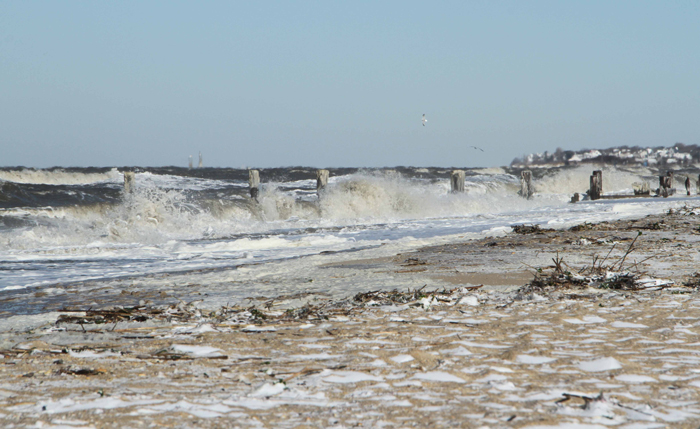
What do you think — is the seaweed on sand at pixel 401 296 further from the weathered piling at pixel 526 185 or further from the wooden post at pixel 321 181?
the weathered piling at pixel 526 185

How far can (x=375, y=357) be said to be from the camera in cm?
338

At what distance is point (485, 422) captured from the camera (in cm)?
236

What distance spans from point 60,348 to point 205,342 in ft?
2.84

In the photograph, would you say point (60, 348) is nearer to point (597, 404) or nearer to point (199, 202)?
point (597, 404)

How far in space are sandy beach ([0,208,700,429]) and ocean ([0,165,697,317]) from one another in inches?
65.4

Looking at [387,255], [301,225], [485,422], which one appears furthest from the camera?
[301,225]

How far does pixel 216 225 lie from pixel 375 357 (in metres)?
15.4

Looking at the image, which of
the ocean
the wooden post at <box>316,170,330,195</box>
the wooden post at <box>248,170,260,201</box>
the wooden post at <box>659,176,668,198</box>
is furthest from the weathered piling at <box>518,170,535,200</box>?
the wooden post at <box>248,170,260,201</box>

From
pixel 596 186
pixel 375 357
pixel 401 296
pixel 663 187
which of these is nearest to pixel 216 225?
pixel 401 296

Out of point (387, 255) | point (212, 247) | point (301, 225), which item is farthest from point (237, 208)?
point (387, 255)

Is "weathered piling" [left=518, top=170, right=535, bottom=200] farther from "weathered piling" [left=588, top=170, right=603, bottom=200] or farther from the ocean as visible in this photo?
"weathered piling" [left=588, top=170, right=603, bottom=200]

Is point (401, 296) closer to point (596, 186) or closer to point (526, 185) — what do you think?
point (596, 186)

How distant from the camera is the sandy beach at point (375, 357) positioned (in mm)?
2500

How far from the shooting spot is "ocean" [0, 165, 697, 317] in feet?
31.2
